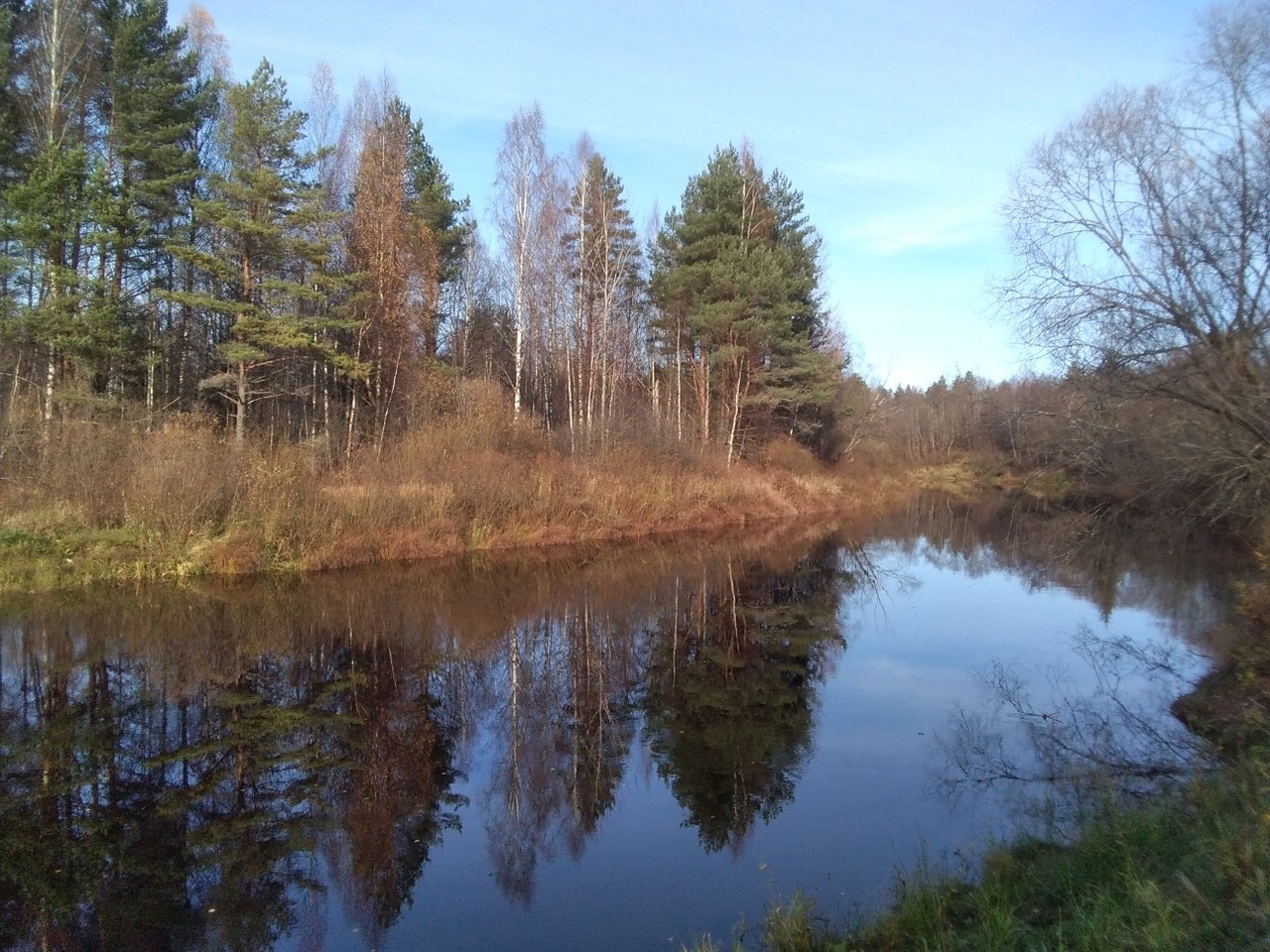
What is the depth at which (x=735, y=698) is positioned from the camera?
33.2ft

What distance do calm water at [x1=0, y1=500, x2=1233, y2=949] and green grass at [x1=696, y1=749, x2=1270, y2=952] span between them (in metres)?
0.65

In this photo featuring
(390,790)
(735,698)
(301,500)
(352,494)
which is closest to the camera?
(390,790)

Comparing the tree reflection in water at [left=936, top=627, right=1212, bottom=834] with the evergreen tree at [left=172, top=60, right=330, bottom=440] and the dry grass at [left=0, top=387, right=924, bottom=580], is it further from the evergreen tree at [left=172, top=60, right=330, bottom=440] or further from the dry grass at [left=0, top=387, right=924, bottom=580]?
the evergreen tree at [left=172, top=60, right=330, bottom=440]

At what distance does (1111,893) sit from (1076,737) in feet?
15.7

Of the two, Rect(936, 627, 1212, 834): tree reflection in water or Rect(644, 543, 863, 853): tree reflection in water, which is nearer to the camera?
Rect(936, 627, 1212, 834): tree reflection in water

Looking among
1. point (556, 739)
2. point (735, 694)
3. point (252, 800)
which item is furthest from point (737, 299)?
point (252, 800)

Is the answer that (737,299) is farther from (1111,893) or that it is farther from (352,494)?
(1111,893)

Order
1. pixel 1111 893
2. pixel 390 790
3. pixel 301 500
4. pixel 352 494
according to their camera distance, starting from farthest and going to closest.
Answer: pixel 352 494
pixel 301 500
pixel 390 790
pixel 1111 893

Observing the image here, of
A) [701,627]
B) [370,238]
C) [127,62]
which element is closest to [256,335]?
[370,238]

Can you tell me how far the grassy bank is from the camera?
15.5m

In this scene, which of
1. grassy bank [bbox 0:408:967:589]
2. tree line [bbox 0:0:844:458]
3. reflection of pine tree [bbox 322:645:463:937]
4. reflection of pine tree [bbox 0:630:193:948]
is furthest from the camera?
tree line [bbox 0:0:844:458]

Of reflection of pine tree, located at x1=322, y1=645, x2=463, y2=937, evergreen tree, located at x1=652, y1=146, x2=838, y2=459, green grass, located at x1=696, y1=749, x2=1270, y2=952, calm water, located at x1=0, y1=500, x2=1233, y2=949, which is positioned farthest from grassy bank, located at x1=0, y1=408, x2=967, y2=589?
green grass, located at x1=696, y1=749, x2=1270, y2=952

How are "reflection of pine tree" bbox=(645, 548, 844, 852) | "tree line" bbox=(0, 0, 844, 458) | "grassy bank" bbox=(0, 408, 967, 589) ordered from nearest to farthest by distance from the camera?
"reflection of pine tree" bbox=(645, 548, 844, 852), "grassy bank" bbox=(0, 408, 967, 589), "tree line" bbox=(0, 0, 844, 458)

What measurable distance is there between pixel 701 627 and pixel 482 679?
14.4ft
